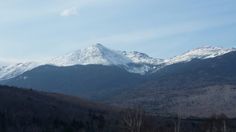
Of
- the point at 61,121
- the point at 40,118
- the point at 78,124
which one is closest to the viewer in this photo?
the point at 78,124

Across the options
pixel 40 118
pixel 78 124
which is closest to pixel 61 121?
pixel 78 124

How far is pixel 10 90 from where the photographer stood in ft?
602

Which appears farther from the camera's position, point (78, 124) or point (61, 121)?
point (61, 121)

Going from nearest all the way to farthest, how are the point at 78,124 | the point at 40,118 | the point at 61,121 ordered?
the point at 78,124, the point at 61,121, the point at 40,118

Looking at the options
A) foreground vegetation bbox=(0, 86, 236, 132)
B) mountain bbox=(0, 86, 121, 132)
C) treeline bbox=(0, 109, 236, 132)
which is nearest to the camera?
foreground vegetation bbox=(0, 86, 236, 132)

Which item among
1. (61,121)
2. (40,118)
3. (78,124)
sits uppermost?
(40,118)

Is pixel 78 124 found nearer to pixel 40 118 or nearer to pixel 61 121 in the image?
pixel 61 121

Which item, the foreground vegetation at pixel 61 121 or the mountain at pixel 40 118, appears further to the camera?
the mountain at pixel 40 118

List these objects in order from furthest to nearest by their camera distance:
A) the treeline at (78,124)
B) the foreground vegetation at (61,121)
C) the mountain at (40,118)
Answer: the mountain at (40,118)
the treeline at (78,124)
the foreground vegetation at (61,121)

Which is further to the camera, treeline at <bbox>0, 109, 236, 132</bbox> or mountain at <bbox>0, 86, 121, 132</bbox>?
mountain at <bbox>0, 86, 121, 132</bbox>

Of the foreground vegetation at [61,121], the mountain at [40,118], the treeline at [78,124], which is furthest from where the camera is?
the mountain at [40,118]

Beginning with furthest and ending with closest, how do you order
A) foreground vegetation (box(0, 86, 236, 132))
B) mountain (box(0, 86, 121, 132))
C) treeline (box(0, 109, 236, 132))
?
mountain (box(0, 86, 121, 132)) < treeline (box(0, 109, 236, 132)) < foreground vegetation (box(0, 86, 236, 132))

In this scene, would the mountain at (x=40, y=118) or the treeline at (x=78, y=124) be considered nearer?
the treeline at (x=78, y=124)

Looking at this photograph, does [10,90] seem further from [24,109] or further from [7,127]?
[7,127]
